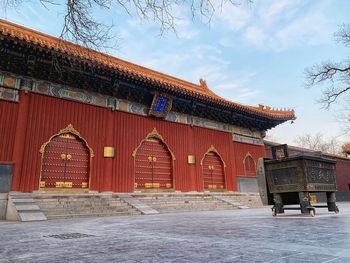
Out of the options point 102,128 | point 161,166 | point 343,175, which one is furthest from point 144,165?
point 343,175

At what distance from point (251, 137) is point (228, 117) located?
A: 2287 mm

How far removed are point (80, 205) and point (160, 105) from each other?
189 inches

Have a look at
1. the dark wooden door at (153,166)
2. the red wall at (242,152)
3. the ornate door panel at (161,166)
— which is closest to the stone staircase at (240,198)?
the red wall at (242,152)

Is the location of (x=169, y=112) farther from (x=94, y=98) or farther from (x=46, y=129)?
(x=46, y=129)

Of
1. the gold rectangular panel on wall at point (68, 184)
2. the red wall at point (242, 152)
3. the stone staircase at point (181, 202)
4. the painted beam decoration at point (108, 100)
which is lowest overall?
the stone staircase at point (181, 202)

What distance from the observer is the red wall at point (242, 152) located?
13.2 metres

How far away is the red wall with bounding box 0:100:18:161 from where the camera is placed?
708cm

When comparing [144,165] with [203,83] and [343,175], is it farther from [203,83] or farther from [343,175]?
[343,175]

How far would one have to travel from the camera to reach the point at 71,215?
623 cm

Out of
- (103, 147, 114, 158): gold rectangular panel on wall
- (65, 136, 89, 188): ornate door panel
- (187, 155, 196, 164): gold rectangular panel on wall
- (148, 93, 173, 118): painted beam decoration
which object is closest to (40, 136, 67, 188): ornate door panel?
(65, 136, 89, 188): ornate door panel

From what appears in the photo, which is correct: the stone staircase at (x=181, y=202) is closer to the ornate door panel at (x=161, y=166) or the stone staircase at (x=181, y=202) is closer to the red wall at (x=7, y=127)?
the ornate door panel at (x=161, y=166)

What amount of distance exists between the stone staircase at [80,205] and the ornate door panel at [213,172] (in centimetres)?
471

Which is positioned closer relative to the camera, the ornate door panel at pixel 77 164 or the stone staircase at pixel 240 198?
the ornate door panel at pixel 77 164

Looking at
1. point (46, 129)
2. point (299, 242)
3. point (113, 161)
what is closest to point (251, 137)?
point (113, 161)
